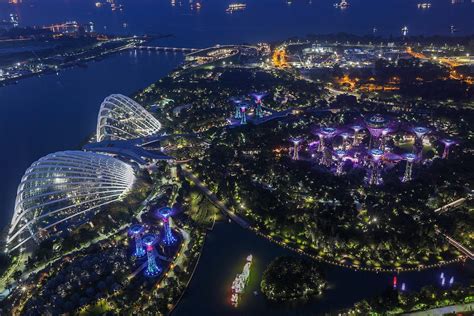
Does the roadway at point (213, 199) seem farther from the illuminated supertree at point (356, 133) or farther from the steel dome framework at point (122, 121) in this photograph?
the illuminated supertree at point (356, 133)

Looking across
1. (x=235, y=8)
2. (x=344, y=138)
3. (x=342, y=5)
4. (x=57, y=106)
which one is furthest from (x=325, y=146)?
(x=342, y=5)

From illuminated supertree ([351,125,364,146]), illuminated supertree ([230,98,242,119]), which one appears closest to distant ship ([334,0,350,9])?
illuminated supertree ([230,98,242,119])

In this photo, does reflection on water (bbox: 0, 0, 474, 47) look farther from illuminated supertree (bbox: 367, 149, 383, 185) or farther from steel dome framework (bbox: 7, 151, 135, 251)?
illuminated supertree (bbox: 367, 149, 383, 185)

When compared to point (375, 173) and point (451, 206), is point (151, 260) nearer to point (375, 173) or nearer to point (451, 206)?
point (375, 173)

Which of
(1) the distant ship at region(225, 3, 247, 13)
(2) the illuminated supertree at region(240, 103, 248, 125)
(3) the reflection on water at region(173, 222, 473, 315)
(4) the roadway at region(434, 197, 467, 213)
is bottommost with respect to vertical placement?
(3) the reflection on water at region(173, 222, 473, 315)

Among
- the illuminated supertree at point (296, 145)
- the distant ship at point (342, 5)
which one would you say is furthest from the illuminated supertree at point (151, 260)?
the distant ship at point (342, 5)

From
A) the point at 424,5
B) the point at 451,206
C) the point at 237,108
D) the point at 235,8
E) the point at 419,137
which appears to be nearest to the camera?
the point at 451,206
